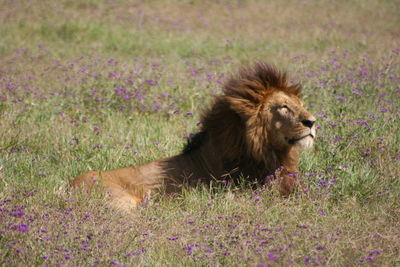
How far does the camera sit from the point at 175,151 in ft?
19.6

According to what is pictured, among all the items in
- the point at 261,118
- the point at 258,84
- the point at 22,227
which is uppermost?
the point at 258,84

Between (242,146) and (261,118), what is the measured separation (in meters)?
0.30

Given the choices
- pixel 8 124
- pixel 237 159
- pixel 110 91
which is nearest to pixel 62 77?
pixel 110 91

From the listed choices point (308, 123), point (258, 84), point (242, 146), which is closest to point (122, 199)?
point (242, 146)

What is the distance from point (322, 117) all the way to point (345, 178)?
139cm

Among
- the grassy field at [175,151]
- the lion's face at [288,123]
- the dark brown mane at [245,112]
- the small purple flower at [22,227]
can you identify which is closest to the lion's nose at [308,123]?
the lion's face at [288,123]

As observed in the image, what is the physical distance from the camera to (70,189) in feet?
15.7

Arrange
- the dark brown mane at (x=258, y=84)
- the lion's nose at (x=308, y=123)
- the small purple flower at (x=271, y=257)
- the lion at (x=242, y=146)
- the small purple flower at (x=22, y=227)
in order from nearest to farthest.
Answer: the small purple flower at (x=271, y=257), the small purple flower at (x=22, y=227), the lion's nose at (x=308, y=123), the lion at (x=242, y=146), the dark brown mane at (x=258, y=84)

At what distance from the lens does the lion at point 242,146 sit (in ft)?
15.6

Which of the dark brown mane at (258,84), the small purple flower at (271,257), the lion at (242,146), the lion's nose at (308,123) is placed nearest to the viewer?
the small purple flower at (271,257)

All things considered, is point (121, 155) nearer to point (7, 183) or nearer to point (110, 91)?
point (7, 183)

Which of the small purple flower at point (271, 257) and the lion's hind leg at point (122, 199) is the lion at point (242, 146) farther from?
the small purple flower at point (271, 257)

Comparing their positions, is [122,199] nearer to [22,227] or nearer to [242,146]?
[242,146]

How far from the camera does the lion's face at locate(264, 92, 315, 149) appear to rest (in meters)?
4.66
